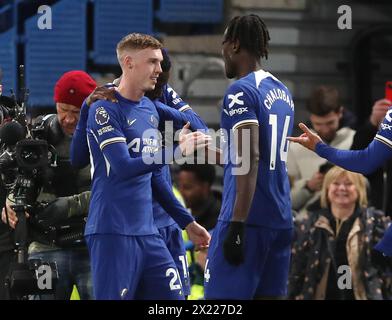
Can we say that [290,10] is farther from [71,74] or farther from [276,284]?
[276,284]

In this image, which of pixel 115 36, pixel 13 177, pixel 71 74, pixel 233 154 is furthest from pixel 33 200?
pixel 115 36

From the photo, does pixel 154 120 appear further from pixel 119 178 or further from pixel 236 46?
pixel 236 46

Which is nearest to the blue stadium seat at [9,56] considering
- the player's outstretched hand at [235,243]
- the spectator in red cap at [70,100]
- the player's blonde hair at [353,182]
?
the player's blonde hair at [353,182]

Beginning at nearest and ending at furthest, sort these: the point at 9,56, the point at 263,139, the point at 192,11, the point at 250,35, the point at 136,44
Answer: the point at 263,139
the point at 250,35
the point at 136,44
the point at 9,56
the point at 192,11

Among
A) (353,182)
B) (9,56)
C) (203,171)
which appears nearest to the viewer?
(353,182)

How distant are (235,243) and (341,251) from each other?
2.85 meters

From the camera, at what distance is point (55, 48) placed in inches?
523

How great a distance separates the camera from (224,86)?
529 inches

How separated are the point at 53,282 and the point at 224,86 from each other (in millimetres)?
5030

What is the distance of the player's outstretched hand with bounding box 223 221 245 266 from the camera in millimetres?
7551

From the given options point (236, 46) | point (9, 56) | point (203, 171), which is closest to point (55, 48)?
point (9, 56)

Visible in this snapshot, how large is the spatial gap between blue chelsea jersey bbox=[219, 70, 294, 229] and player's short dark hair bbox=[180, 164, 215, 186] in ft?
11.2

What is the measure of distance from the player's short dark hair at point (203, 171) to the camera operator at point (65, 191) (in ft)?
8.04

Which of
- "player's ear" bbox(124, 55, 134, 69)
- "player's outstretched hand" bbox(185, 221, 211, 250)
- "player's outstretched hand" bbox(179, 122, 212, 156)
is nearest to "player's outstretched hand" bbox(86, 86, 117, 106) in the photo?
"player's ear" bbox(124, 55, 134, 69)
